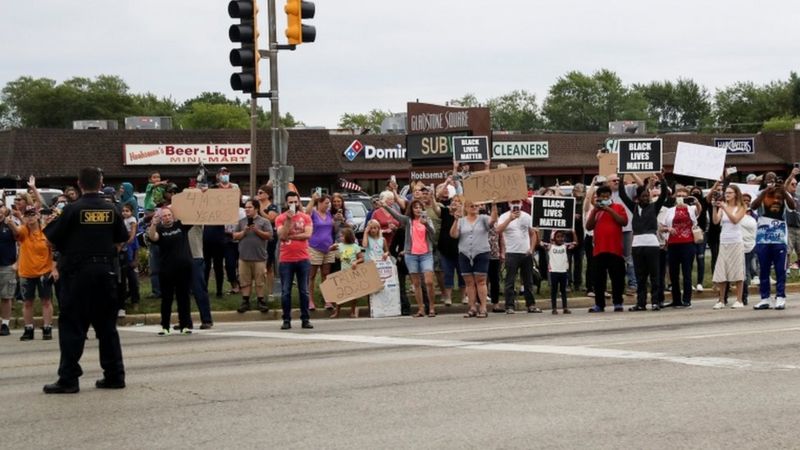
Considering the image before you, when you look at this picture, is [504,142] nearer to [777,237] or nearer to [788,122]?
[777,237]

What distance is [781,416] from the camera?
902 centimetres

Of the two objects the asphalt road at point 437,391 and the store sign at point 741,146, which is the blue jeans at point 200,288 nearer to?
the asphalt road at point 437,391

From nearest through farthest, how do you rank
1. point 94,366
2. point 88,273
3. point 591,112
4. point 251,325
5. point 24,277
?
point 88,273 < point 94,366 < point 24,277 < point 251,325 < point 591,112

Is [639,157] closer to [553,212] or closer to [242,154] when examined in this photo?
[553,212]

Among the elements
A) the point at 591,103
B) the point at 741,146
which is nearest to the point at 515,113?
the point at 591,103

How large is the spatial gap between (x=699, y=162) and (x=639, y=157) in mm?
993

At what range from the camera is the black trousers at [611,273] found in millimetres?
18969

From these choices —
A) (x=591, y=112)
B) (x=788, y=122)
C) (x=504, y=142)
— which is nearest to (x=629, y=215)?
(x=504, y=142)

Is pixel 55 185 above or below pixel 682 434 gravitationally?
above

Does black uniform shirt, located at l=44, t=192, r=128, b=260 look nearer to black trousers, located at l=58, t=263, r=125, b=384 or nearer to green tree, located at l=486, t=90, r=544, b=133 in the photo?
black trousers, located at l=58, t=263, r=125, b=384

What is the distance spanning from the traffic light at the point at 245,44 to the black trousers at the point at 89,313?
8.86m

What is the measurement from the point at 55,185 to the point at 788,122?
86.2m

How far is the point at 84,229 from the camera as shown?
1121 cm

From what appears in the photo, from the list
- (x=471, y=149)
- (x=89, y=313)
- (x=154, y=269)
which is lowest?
(x=89, y=313)
